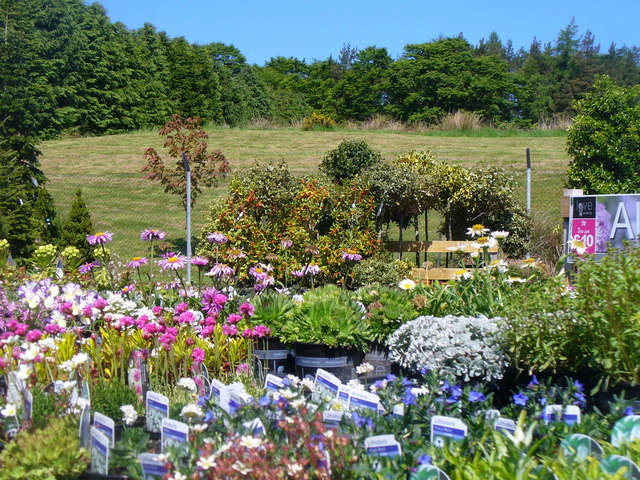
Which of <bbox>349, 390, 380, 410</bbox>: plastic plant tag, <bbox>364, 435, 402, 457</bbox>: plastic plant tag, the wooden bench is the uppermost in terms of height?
<bbox>364, 435, 402, 457</bbox>: plastic plant tag

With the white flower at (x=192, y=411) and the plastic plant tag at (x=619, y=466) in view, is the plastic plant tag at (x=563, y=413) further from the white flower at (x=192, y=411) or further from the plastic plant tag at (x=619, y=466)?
the white flower at (x=192, y=411)

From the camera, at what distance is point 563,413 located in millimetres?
2324

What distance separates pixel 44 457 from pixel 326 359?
2200 millimetres

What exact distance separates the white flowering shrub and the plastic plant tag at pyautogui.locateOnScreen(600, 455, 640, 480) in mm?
1205

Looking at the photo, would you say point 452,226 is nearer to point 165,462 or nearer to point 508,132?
point 165,462

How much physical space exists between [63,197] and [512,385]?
15380 mm

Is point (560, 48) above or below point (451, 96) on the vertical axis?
above

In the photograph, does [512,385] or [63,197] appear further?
[63,197]

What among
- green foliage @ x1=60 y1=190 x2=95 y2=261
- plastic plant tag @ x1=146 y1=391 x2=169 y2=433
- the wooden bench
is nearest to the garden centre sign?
the wooden bench

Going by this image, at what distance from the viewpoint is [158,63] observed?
3444 centimetres

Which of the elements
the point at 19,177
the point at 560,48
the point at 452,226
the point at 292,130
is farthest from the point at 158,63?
the point at 560,48

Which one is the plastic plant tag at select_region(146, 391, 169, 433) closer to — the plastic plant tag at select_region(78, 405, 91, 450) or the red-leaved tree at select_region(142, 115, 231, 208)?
the plastic plant tag at select_region(78, 405, 91, 450)

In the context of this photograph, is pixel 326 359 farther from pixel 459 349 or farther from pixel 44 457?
pixel 44 457

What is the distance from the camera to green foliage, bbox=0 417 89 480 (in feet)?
6.56
